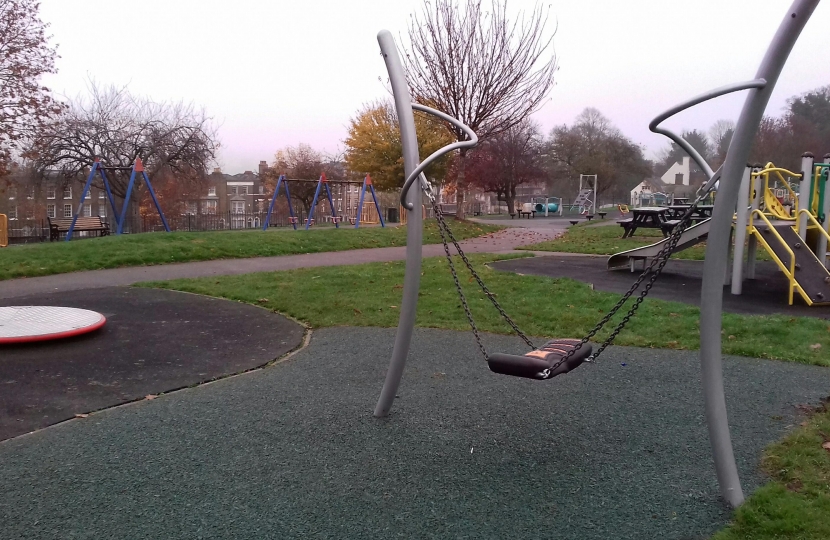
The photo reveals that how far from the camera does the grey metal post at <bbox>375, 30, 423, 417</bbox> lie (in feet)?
13.0

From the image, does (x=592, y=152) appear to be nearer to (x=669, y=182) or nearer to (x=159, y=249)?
(x=669, y=182)

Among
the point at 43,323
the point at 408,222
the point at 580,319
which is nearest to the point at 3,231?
the point at 43,323

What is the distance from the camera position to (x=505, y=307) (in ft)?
25.8

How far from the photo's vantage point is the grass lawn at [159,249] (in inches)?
446

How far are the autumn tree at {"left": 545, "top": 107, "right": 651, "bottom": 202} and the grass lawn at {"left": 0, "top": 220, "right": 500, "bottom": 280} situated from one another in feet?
120

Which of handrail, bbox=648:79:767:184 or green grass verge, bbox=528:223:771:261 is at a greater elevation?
handrail, bbox=648:79:767:184

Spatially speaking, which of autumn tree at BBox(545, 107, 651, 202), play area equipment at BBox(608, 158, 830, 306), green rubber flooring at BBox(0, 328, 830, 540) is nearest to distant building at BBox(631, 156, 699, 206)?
autumn tree at BBox(545, 107, 651, 202)

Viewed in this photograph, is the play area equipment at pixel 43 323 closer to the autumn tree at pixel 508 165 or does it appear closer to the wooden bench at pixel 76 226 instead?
the wooden bench at pixel 76 226

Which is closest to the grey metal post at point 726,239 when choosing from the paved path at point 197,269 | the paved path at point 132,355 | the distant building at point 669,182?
the paved path at point 132,355

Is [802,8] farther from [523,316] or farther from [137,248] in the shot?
[137,248]

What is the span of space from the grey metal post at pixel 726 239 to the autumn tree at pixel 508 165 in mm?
41833

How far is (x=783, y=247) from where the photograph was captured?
8.95 meters

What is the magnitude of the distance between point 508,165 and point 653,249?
36.9 metres

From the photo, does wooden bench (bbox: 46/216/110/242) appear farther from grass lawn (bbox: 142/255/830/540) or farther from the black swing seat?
the black swing seat
